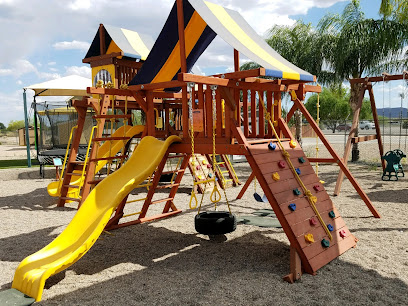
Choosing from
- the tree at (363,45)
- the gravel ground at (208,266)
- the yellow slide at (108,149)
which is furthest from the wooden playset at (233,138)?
the tree at (363,45)

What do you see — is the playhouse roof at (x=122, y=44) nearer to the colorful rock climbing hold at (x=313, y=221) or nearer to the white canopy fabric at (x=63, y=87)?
the white canopy fabric at (x=63, y=87)

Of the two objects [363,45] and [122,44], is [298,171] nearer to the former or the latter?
[122,44]

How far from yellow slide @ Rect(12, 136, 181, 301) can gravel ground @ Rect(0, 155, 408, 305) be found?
0.81 feet

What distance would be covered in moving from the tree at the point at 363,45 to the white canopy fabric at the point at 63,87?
32.2 feet

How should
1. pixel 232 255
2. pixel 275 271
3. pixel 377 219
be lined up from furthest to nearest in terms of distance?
pixel 377 219 → pixel 232 255 → pixel 275 271

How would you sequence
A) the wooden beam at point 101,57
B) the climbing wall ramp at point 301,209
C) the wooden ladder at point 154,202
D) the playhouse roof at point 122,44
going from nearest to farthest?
the climbing wall ramp at point 301,209 < the wooden ladder at point 154,202 < the wooden beam at point 101,57 < the playhouse roof at point 122,44

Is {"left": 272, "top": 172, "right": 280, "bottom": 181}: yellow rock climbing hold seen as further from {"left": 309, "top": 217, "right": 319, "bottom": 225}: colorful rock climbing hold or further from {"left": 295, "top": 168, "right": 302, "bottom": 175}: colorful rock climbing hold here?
{"left": 309, "top": 217, "right": 319, "bottom": 225}: colorful rock climbing hold

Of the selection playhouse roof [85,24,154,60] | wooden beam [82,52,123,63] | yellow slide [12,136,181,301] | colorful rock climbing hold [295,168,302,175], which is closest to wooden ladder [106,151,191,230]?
yellow slide [12,136,181,301]

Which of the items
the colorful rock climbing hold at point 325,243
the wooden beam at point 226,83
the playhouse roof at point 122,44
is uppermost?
the playhouse roof at point 122,44

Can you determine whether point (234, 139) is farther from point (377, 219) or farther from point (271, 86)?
point (377, 219)

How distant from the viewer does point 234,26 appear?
5.50 metres

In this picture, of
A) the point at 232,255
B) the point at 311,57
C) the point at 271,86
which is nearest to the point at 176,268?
the point at 232,255

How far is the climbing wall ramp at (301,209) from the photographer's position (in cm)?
410

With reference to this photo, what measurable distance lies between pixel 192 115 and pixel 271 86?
1168 mm
